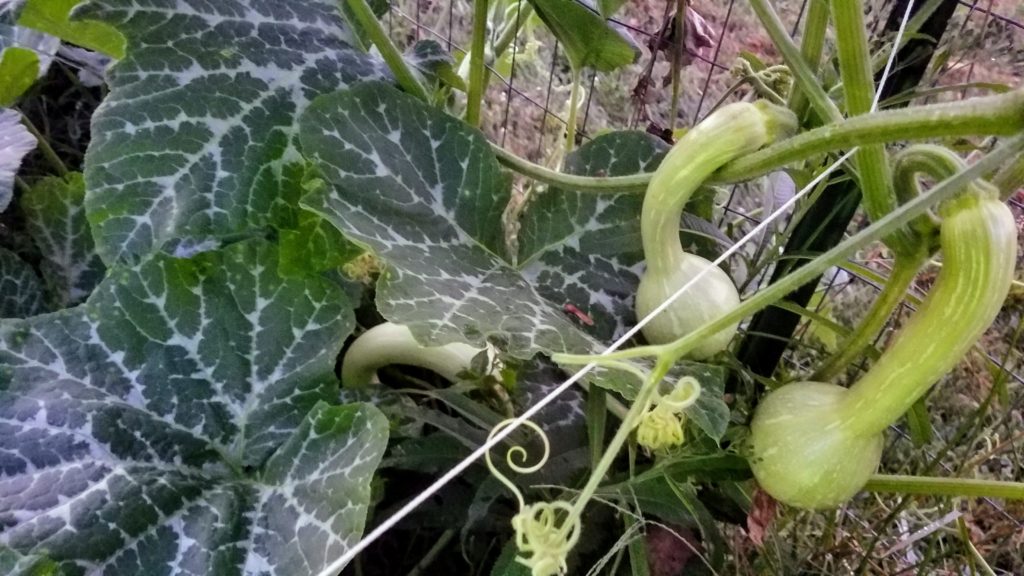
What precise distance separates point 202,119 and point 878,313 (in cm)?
50

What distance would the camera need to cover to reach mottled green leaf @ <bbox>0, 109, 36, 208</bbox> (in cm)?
66

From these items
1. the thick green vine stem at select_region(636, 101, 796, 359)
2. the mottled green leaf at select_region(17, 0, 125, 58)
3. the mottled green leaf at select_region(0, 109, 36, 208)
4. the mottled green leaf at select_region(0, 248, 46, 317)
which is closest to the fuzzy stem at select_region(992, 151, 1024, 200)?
the thick green vine stem at select_region(636, 101, 796, 359)

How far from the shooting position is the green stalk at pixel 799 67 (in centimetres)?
49

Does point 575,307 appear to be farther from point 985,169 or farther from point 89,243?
point 89,243

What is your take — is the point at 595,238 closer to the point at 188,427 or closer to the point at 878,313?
the point at 878,313

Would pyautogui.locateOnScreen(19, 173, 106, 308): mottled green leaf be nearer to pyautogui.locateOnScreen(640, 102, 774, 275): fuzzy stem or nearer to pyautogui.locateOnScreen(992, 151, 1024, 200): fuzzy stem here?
pyautogui.locateOnScreen(640, 102, 774, 275): fuzzy stem

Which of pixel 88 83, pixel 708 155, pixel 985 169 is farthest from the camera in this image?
pixel 88 83

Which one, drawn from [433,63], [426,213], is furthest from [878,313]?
[433,63]

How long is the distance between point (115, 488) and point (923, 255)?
0.56 metres

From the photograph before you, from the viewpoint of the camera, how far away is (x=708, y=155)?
19.3 inches

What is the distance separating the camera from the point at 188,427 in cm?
61

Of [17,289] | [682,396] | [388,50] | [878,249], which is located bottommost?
[17,289]

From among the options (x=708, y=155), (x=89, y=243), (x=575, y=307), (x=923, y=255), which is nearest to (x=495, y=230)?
(x=575, y=307)

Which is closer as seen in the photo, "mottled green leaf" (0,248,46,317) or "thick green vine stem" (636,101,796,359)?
"thick green vine stem" (636,101,796,359)
